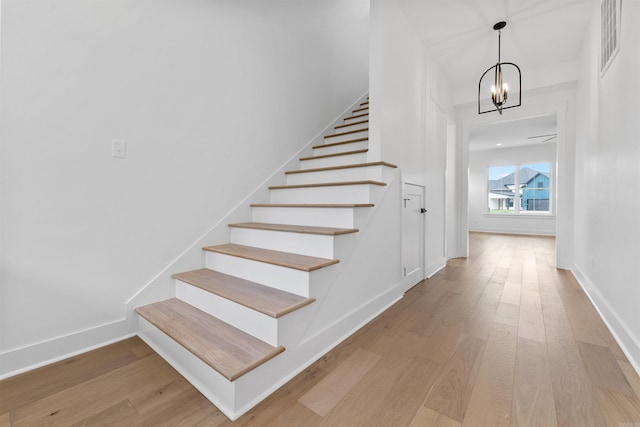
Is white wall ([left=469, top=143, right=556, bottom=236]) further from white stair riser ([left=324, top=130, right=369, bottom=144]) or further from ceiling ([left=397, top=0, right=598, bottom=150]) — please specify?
white stair riser ([left=324, top=130, right=369, bottom=144])

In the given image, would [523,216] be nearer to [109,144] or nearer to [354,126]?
[354,126]

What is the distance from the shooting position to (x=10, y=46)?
4.51 ft

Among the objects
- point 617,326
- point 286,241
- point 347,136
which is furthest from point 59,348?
point 617,326

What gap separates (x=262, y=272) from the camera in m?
1.73

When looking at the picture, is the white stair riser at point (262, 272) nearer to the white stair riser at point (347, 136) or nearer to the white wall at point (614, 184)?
the white wall at point (614, 184)

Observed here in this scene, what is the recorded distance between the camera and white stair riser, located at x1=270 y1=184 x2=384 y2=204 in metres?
2.07

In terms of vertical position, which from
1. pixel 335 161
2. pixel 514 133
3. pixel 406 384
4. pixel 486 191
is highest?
pixel 514 133

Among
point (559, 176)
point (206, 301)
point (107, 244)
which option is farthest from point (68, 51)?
point (559, 176)

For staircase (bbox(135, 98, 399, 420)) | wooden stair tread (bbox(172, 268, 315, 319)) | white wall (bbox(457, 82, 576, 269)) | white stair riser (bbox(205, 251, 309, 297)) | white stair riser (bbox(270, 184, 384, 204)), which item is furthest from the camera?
white wall (bbox(457, 82, 576, 269))

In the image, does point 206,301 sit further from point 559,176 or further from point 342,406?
point 559,176

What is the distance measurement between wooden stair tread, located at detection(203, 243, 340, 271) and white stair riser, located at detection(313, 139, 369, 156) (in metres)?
1.51

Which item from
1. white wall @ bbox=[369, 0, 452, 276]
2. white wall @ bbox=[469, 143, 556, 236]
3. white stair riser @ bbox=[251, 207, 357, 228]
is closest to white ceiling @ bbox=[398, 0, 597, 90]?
white wall @ bbox=[369, 0, 452, 276]

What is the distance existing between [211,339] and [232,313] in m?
0.17

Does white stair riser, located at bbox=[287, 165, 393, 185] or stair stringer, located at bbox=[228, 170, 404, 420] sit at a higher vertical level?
white stair riser, located at bbox=[287, 165, 393, 185]
